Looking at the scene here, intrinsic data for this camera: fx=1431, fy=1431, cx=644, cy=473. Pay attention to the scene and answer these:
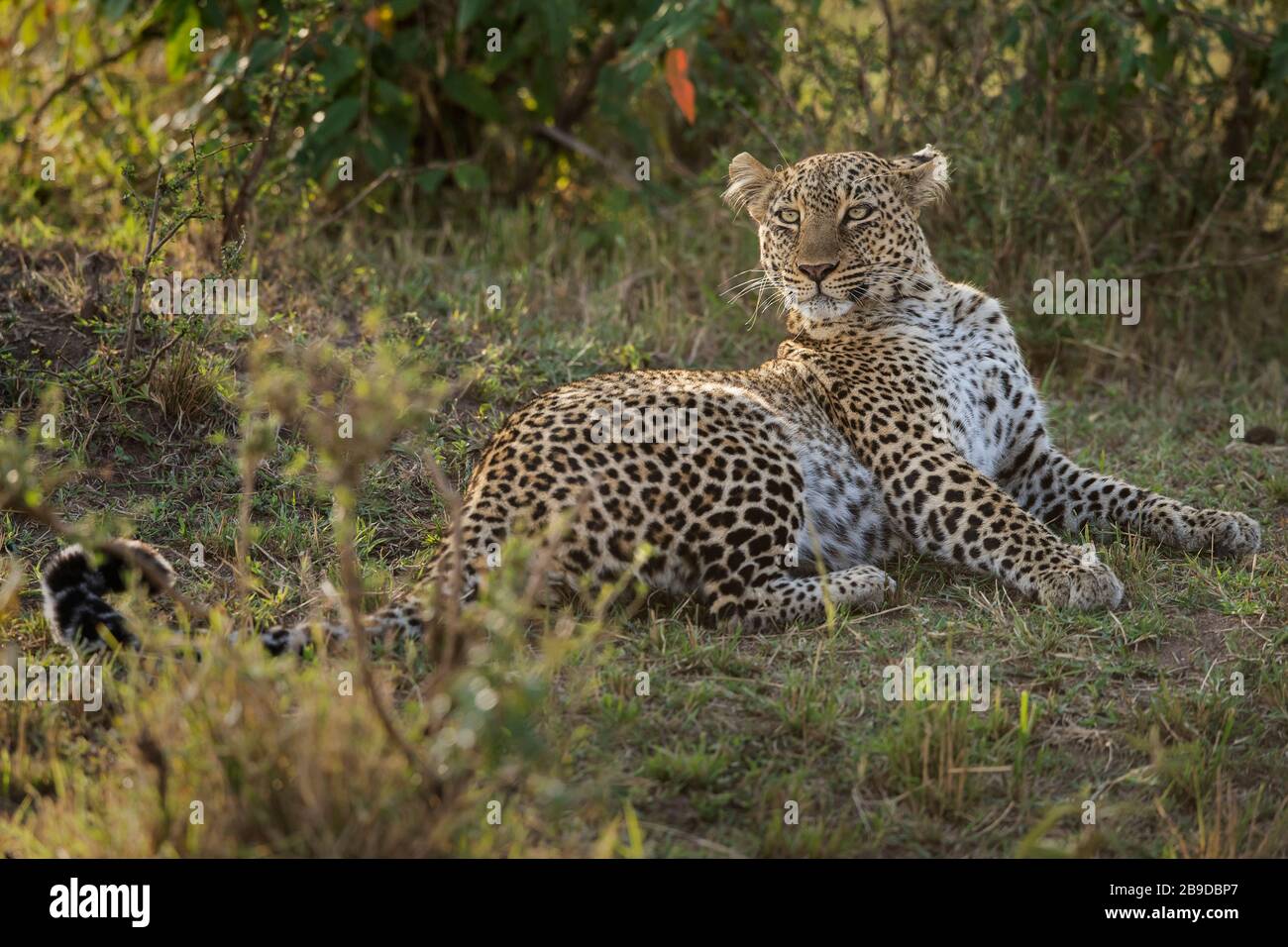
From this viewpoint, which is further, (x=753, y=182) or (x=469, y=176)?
(x=469, y=176)

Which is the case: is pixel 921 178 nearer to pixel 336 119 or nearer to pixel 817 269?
pixel 817 269

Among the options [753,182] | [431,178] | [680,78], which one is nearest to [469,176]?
[431,178]

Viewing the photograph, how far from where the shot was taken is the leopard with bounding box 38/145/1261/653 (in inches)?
207

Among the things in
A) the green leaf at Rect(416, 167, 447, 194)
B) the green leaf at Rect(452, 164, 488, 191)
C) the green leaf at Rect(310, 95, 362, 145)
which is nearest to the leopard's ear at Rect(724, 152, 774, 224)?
the green leaf at Rect(452, 164, 488, 191)

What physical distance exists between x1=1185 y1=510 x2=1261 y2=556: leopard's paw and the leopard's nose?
1918 mm

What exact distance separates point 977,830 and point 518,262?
19.7ft

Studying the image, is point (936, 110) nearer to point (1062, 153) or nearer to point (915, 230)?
point (1062, 153)

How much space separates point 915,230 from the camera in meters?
6.58

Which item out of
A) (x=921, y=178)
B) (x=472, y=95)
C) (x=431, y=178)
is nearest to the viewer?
(x=921, y=178)

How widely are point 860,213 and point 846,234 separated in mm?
112

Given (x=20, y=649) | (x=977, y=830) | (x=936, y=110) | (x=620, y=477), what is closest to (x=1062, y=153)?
(x=936, y=110)

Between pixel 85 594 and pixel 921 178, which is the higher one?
pixel 921 178

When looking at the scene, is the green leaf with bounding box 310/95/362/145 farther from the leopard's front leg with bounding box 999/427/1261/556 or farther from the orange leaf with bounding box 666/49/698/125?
the leopard's front leg with bounding box 999/427/1261/556

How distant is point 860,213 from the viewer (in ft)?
21.1
